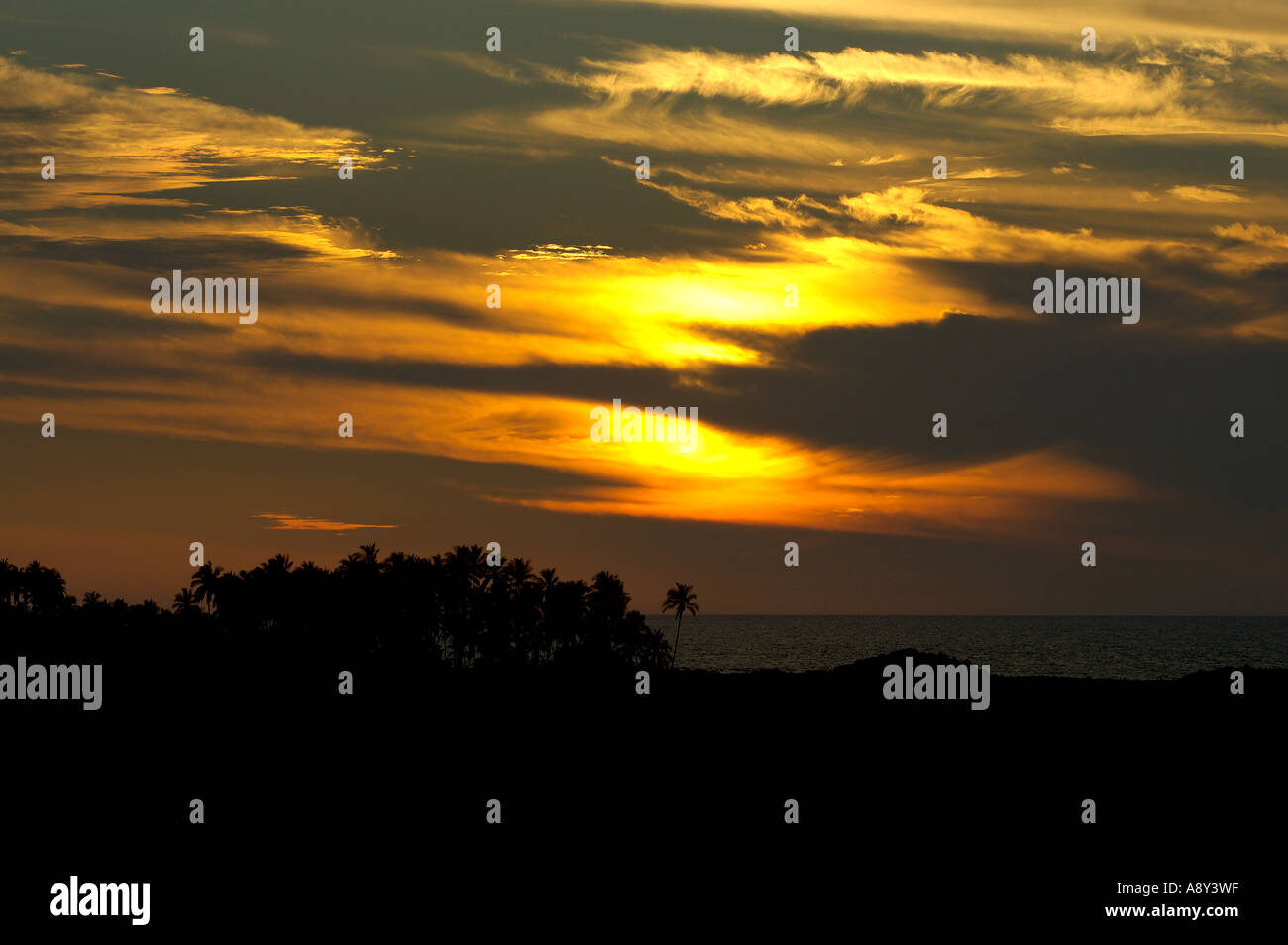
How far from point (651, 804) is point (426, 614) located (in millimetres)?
85042

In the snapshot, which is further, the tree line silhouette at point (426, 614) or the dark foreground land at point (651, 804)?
the tree line silhouette at point (426, 614)

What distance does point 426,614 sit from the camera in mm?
146500

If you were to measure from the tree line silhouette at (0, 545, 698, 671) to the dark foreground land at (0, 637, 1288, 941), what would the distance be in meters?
40.5

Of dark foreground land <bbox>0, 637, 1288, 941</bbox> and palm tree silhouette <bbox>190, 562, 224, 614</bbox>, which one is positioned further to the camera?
palm tree silhouette <bbox>190, 562, 224, 614</bbox>

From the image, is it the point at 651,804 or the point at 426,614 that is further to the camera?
the point at 426,614

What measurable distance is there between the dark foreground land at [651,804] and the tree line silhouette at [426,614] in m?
40.5

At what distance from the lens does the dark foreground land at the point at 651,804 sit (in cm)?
4872

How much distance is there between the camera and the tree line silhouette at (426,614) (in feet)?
477

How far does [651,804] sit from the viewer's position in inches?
2591

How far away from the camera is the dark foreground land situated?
48.7 meters

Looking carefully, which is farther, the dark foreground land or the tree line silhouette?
the tree line silhouette

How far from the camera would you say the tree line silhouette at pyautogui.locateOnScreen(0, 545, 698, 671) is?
145250 mm

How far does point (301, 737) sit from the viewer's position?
87000 mm
